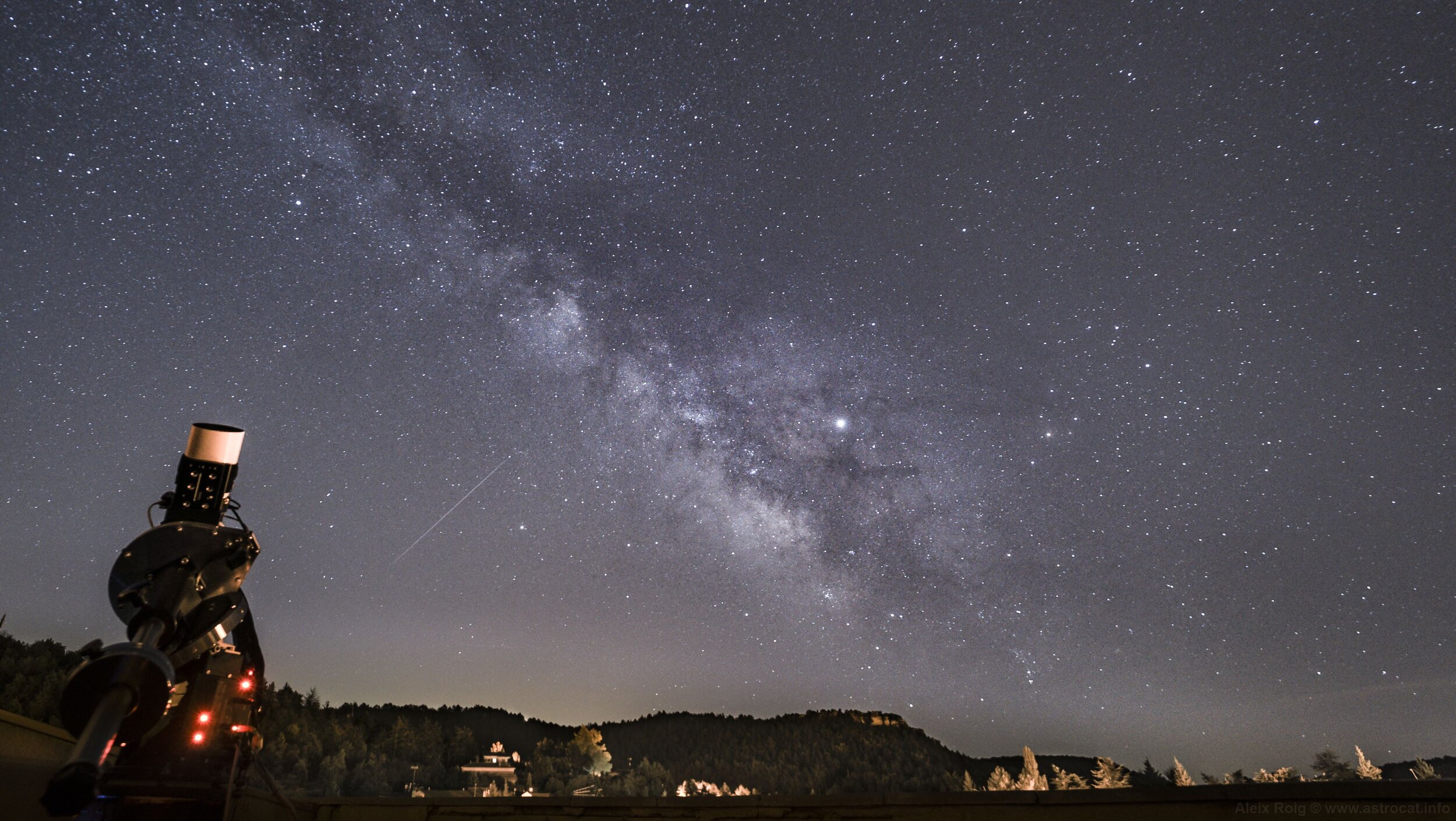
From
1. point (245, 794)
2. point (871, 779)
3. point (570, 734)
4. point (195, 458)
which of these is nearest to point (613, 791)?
point (245, 794)

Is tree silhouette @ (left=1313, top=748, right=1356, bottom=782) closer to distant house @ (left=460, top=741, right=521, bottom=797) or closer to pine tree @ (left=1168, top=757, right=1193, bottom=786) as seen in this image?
pine tree @ (left=1168, top=757, right=1193, bottom=786)

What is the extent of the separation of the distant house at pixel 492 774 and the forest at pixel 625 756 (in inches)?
42.2

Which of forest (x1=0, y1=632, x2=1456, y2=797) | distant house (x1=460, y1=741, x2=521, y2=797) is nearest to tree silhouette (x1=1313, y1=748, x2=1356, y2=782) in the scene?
forest (x1=0, y1=632, x2=1456, y2=797)

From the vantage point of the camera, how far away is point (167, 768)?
412 inches

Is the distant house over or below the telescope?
below

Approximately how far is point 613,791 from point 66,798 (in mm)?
39624

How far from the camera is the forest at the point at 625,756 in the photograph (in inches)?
894

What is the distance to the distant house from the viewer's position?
31656mm

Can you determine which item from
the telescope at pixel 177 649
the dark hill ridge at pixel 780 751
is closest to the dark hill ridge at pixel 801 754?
the dark hill ridge at pixel 780 751

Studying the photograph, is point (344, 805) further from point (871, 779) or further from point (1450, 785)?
point (871, 779)

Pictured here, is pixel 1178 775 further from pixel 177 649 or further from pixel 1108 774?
pixel 177 649

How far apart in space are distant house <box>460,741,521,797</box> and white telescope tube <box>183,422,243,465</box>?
25.0 m

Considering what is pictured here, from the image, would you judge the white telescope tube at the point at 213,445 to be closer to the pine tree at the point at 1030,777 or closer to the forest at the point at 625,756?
the forest at the point at 625,756

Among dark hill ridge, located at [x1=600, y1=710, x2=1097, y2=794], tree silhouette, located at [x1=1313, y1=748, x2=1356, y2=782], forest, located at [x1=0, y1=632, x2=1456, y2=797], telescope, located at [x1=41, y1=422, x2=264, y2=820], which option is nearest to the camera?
telescope, located at [x1=41, y1=422, x2=264, y2=820]
